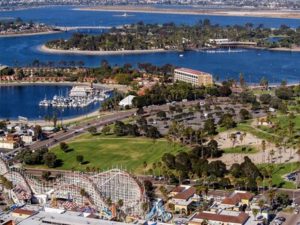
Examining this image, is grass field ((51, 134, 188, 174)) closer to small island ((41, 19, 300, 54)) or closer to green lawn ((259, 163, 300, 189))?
green lawn ((259, 163, 300, 189))

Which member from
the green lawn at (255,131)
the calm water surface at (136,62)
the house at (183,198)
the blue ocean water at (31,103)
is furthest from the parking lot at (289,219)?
the calm water surface at (136,62)

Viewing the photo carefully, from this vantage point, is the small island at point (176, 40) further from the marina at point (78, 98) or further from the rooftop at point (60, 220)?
the rooftop at point (60, 220)

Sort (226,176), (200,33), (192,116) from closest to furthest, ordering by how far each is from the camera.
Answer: (226,176), (192,116), (200,33)

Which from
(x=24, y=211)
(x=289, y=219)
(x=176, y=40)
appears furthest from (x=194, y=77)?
(x=24, y=211)

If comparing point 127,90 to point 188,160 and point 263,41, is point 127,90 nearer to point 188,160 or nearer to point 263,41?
point 188,160

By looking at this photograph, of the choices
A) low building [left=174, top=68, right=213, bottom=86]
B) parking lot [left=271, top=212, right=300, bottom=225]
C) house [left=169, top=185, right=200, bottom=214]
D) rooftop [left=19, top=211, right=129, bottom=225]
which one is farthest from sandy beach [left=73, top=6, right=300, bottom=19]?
rooftop [left=19, top=211, right=129, bottom=225]

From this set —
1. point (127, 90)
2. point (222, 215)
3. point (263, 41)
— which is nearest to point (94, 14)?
point (263, 41)
